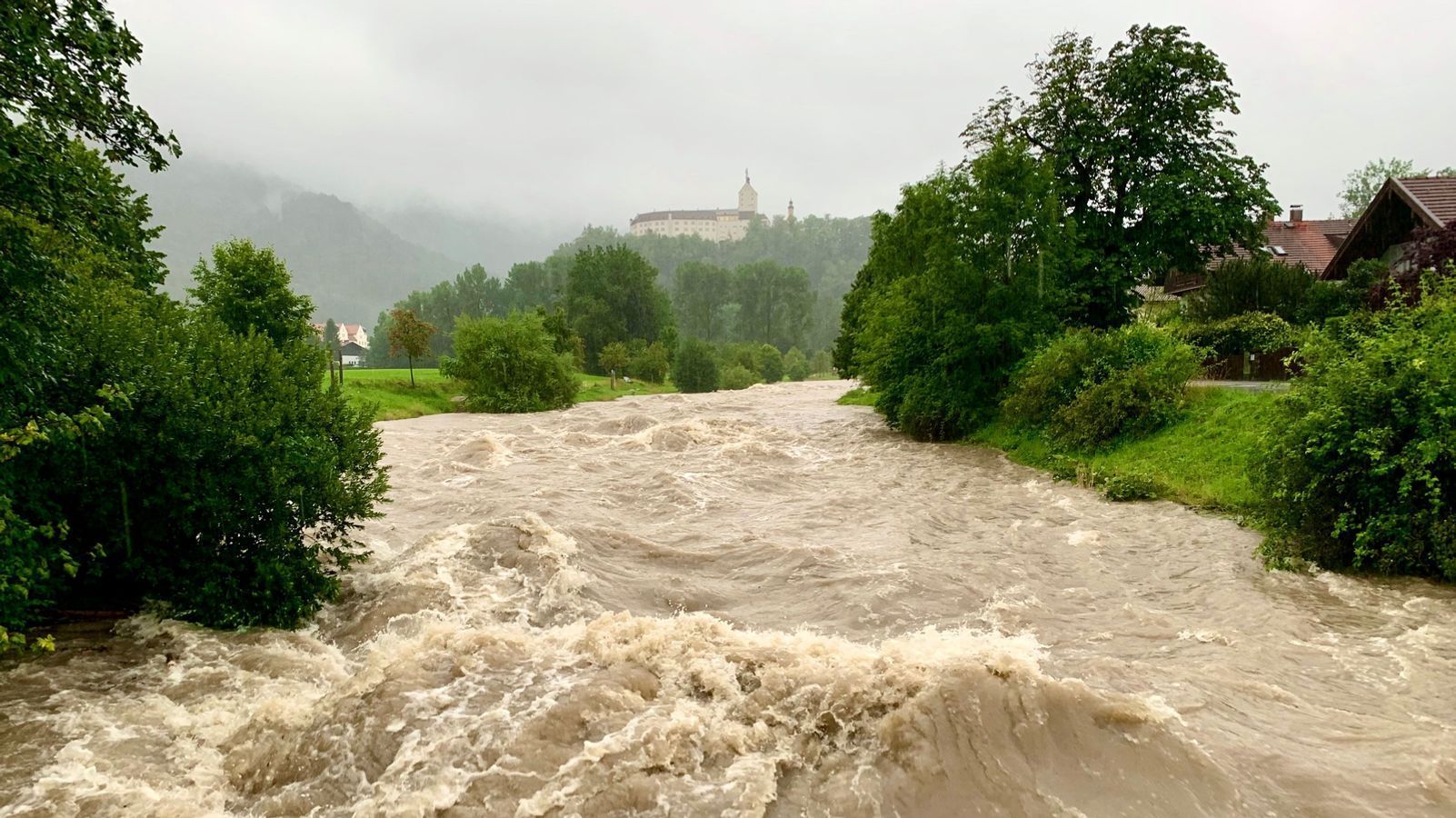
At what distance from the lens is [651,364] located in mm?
74375

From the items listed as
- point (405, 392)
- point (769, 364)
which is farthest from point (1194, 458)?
point (769, 364)

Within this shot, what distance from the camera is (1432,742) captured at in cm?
570

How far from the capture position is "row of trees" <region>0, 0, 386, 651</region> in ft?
20.9

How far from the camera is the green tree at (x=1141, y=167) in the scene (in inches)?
971

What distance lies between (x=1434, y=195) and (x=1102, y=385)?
690 inches

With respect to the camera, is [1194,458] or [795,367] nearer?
[1194,458]

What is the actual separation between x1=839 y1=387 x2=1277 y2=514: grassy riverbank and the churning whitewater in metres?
2.33

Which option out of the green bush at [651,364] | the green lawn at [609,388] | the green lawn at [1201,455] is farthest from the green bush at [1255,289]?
the green bush at [651,364]

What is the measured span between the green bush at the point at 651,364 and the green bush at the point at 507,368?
25242 mm

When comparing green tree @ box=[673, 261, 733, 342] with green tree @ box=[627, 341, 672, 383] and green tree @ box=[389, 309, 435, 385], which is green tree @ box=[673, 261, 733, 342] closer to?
green tree @ box=[627, 341, 672, 383]

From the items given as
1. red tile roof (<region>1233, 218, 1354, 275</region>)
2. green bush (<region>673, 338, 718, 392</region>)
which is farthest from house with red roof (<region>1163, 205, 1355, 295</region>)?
green bush (<region>673, 338, 718, 392</region>)

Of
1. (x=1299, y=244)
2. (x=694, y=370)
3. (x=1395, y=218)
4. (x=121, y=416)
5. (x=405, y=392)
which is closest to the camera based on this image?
(x=121, y=416)

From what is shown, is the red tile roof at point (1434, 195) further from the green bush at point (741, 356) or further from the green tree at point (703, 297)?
the green tree at point (703, 297)

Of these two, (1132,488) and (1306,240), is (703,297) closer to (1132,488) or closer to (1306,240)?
(1306,240)
